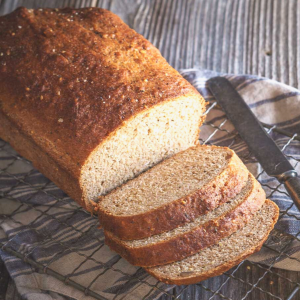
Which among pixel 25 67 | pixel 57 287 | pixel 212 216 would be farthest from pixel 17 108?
pixel 212 216

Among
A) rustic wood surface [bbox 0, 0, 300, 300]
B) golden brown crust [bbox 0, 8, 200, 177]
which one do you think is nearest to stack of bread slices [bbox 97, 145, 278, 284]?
golden brown crust [bbox 0, 8, 200, 177]

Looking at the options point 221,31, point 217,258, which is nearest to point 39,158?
point 217,258

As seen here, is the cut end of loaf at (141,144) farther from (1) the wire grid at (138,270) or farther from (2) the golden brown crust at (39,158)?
(1) the wire grid at (138,270)

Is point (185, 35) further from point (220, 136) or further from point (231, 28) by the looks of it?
point (220, 136)

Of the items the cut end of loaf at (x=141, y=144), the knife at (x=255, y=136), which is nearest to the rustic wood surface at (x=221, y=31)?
the knife at (x=255, y=136)

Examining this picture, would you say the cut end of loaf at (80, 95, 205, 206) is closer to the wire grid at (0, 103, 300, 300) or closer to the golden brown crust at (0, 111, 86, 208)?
the golden brown crust at (0, 111, 86, 208)
